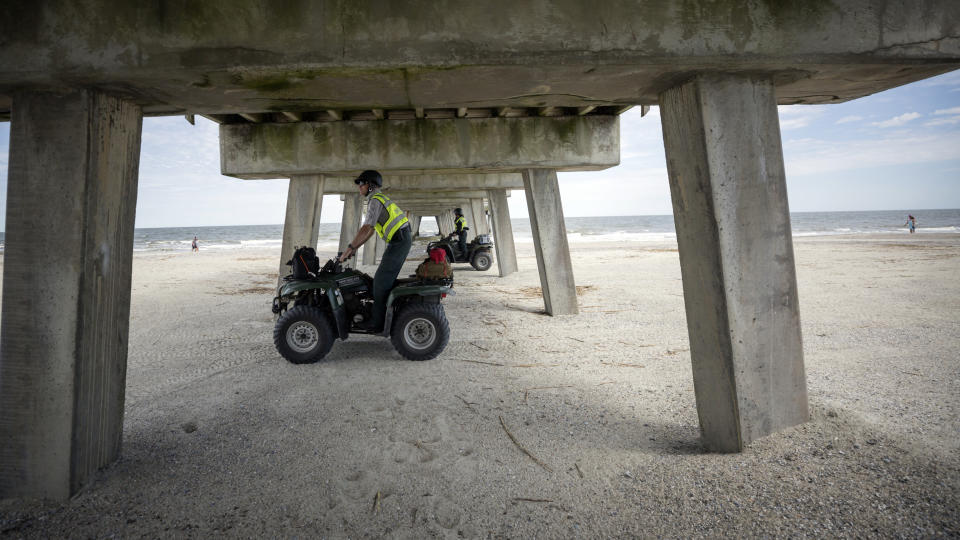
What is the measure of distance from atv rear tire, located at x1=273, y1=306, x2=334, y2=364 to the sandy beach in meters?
0.16

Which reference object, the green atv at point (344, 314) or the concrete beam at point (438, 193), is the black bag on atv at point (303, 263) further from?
the concrete beam at point (438, 193)

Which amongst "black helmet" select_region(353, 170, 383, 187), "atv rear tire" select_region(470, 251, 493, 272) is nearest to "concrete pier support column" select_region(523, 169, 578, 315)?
"black helmet" select_region(353, 170, 383, 187)

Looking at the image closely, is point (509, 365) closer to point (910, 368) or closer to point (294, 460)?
point (294, 460)

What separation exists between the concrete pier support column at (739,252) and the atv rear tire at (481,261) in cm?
1338

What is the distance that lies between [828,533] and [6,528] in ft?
13.5

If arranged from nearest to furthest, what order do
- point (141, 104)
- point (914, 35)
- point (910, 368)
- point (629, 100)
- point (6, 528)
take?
point (6, 528), point (914, 35), point (141, 104), point (629, 100), point (910, 368)

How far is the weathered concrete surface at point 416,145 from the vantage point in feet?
24.2

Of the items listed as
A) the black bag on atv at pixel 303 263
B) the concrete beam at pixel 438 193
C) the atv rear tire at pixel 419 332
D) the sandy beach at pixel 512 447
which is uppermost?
the concrete beam at pixel 438 193

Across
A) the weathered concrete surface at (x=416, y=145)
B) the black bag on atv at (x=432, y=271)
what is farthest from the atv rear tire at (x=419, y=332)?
the weathered concrete surface at (x=416, y=145)

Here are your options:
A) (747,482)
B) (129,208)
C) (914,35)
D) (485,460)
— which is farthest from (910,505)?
(129,208)

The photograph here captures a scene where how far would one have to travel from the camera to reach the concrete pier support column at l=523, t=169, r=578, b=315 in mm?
8320

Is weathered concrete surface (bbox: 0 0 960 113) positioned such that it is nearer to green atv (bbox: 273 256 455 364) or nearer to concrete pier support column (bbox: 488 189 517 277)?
green atv (bbox: 273 256 455 364)

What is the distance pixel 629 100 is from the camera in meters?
3.32

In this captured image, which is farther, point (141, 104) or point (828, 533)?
point (141, 104)
